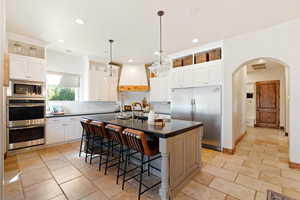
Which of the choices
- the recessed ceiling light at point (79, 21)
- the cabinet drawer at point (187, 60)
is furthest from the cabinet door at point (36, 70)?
the cabinet drawer at point (187, 60)

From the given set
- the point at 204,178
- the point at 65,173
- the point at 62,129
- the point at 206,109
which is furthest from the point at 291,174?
the point at 62,129

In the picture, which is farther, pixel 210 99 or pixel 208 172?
pixel 210 99

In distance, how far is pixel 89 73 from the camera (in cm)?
499

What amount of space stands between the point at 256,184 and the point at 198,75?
276cm

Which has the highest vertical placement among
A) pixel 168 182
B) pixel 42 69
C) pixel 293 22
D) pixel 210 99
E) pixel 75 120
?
pixel 293 22

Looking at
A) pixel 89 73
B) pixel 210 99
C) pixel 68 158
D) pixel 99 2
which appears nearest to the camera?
pixel 99 2

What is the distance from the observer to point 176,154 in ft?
6.84

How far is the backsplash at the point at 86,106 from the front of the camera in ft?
15.4

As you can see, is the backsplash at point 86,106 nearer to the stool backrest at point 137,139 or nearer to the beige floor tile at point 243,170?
the stool backrest at point 137,139

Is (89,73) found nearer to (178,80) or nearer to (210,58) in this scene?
(178,80)

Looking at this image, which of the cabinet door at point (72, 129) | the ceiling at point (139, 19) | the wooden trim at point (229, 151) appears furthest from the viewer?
the cabinet door at point (72, 129)

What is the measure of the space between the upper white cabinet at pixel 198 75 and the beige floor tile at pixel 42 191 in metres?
3.81

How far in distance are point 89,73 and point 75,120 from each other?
170 cm

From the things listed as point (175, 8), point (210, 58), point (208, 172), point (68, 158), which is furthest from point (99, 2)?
point (208, 172)
